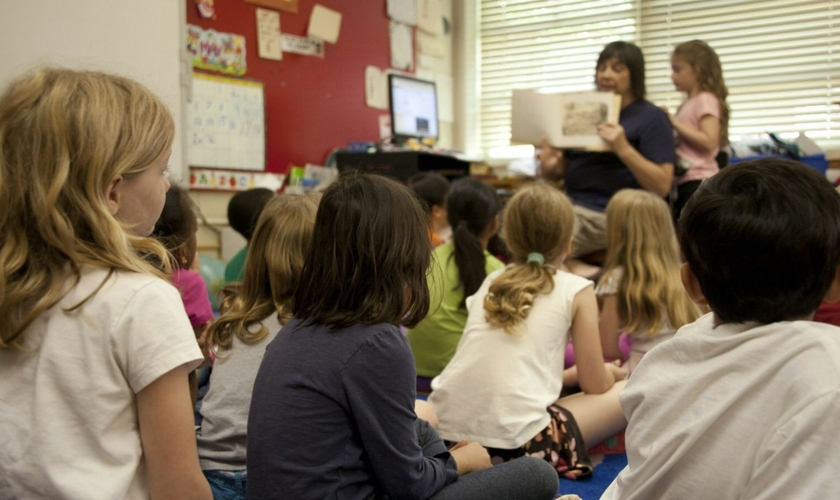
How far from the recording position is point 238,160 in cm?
390

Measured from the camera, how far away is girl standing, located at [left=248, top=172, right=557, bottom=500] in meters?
1.08

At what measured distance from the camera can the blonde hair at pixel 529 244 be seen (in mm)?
1806

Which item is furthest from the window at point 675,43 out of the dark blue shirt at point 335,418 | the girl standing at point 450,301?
the dark blue shirt at point 335,418

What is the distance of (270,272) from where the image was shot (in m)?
1.50

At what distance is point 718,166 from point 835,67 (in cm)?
141

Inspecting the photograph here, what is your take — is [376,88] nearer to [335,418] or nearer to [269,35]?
[269,35]

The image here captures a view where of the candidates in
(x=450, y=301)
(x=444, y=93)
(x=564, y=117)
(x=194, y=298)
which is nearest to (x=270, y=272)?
(x=194, y=298)

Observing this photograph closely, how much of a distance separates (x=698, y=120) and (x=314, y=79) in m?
2.04

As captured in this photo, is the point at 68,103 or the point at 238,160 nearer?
the point at 68,103

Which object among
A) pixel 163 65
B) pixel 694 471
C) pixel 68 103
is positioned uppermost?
pixel 163 65

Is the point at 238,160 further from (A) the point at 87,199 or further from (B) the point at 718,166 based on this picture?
(A) the point at 87,199

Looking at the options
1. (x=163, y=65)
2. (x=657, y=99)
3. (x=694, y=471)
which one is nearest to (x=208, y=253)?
(x=163, y=65)

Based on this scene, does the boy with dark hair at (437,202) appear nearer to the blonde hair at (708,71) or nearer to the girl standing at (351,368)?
the blonde hair at (708,71)

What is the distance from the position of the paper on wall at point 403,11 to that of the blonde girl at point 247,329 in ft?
11.2
